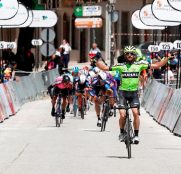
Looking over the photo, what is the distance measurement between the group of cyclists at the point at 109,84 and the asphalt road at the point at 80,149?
2.11ft

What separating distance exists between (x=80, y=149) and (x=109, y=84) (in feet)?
22.3

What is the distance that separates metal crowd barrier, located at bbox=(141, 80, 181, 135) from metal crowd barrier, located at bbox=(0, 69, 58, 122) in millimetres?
4621

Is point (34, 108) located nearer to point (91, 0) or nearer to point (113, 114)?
point (113, 114)

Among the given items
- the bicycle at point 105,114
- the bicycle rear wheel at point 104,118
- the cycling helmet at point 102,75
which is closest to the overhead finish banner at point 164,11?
the cycling helmet at point 102,75

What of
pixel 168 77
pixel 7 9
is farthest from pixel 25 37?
pixel 7 9

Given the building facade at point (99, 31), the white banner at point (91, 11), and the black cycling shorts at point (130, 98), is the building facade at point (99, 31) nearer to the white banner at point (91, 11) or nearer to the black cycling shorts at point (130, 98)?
the white banner at point (91, 11)

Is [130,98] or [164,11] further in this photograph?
[164,11]

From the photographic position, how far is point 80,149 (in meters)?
16.9

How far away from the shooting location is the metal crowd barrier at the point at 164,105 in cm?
2139

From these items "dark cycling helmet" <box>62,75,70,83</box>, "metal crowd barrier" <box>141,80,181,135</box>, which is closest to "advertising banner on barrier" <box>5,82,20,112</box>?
"metal crowd barrier" <box>141,80,181,135</box>

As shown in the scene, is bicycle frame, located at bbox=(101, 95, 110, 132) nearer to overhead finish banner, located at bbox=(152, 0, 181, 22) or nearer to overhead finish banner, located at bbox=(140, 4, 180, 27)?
overhead finish banner, located at bbox=(152, 0, 181, 22)

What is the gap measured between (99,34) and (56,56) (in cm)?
1938

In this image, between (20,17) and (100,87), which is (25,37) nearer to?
(20,17)

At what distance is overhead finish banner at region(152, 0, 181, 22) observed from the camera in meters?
24.8
